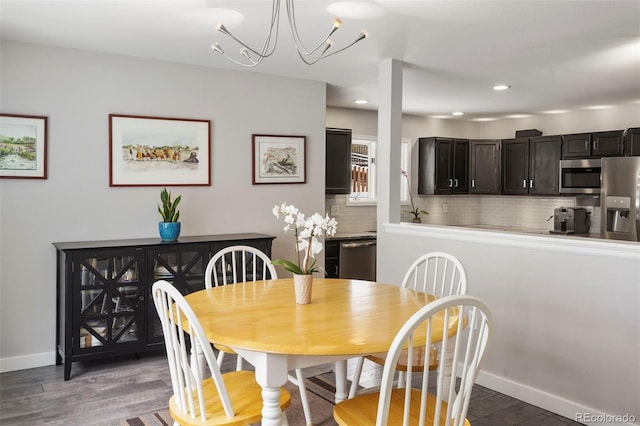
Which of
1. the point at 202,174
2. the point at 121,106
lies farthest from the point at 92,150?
the point at 202,174

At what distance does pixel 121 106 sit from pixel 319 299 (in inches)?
100

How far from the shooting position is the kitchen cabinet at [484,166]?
712cm

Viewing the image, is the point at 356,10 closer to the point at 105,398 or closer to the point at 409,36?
the point at 409,36

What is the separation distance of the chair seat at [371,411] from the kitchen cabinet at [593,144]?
492cm

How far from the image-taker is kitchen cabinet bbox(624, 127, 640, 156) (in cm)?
567

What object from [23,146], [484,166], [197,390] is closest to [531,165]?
[484,166]

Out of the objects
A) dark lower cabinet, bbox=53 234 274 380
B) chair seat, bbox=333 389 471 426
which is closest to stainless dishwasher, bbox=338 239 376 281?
dark lower cabinet, bbox=53 234 274 380

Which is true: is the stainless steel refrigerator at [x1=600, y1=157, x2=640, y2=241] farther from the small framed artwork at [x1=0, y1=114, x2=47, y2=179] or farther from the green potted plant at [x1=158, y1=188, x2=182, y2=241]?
the small framed artwork at [x1=0, y1=114, x2=47, y2=179]

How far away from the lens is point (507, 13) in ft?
10.2

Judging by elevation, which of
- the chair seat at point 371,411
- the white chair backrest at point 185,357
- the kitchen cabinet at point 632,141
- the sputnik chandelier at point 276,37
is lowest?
the chair seat at point 371,411

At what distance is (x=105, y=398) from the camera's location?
331 centimetres

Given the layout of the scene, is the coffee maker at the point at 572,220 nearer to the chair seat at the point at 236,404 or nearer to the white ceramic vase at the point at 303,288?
the white ceramic vase at the point at 303,288

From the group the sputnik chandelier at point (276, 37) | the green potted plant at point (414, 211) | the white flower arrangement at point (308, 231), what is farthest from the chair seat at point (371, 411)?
the green potted plant at point (414, 211)

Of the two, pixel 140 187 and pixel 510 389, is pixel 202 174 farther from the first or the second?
pixel 510 389
